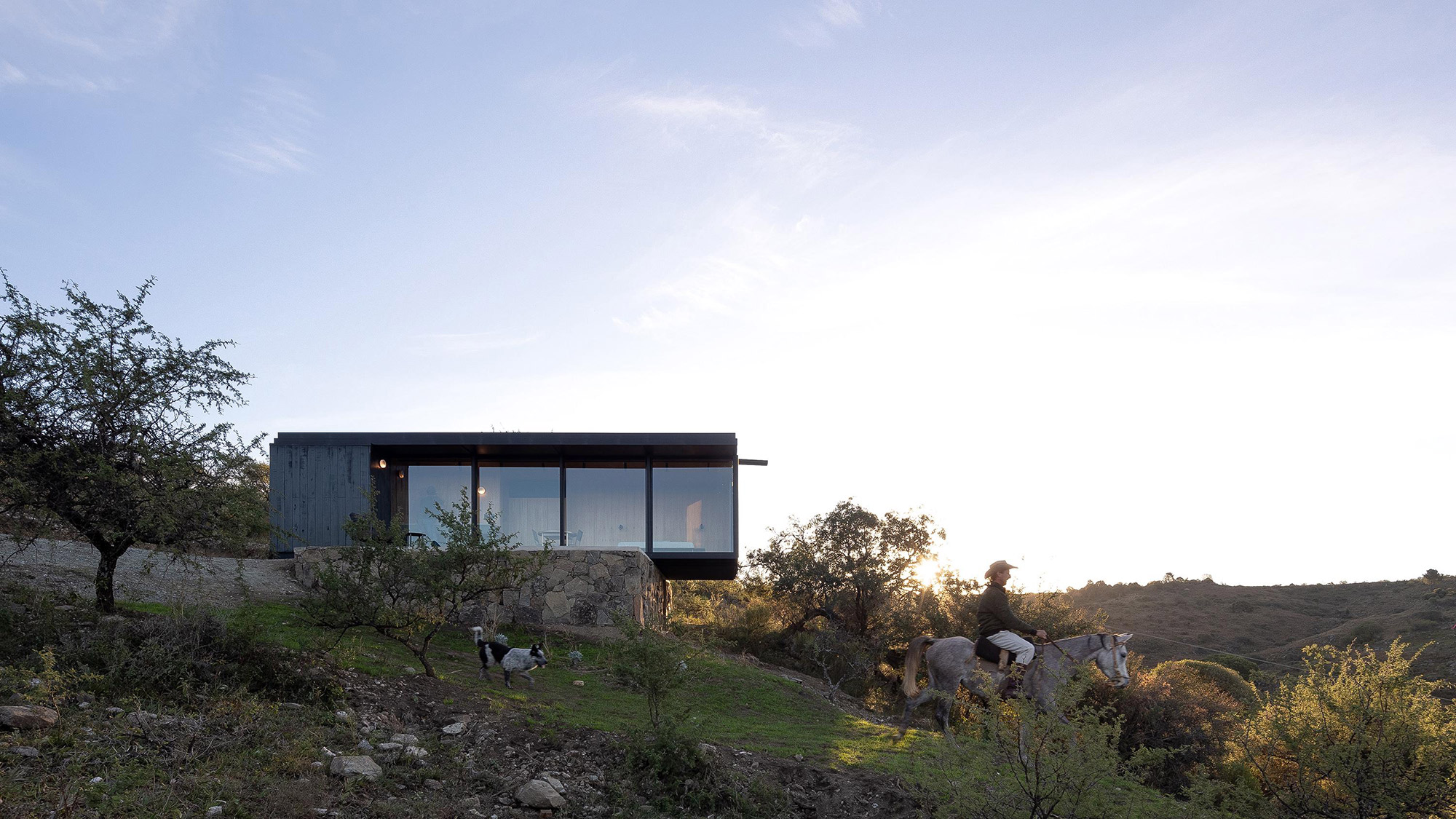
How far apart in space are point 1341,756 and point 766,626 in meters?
16.1

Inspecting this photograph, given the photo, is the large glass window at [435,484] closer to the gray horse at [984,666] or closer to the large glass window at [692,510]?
the large glass window at [692,510]

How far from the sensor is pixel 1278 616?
35719 millimetres

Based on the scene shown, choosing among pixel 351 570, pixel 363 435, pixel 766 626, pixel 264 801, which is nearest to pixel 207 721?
pixel 264 801

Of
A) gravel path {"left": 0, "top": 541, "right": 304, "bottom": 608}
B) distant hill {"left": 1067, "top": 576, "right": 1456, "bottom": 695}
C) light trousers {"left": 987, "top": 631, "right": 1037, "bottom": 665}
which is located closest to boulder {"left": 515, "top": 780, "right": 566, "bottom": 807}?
gravel path {"left": 0, "top": 541, "right": 304, "bottom": 608}

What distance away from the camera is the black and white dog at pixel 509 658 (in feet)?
37.7

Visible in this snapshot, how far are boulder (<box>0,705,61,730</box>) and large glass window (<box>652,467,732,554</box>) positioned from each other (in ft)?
42.8

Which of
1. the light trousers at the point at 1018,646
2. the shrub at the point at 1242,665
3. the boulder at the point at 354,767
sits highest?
the light trousers at the point at 1018,646

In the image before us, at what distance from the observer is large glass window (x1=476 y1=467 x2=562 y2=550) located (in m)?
19.2

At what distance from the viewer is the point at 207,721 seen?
736 centimetres

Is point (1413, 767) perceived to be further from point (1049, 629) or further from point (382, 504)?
point (382, 504)

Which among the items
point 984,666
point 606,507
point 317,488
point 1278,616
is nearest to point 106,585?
point 317,488

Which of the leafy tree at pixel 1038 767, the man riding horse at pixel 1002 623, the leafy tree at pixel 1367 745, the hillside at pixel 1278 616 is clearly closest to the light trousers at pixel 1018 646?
the man riding horse at pixel 1002 623

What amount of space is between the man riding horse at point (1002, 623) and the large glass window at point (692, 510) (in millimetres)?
Answer: 8767

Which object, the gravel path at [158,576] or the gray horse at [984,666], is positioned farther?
the gravel path at [158,576]
